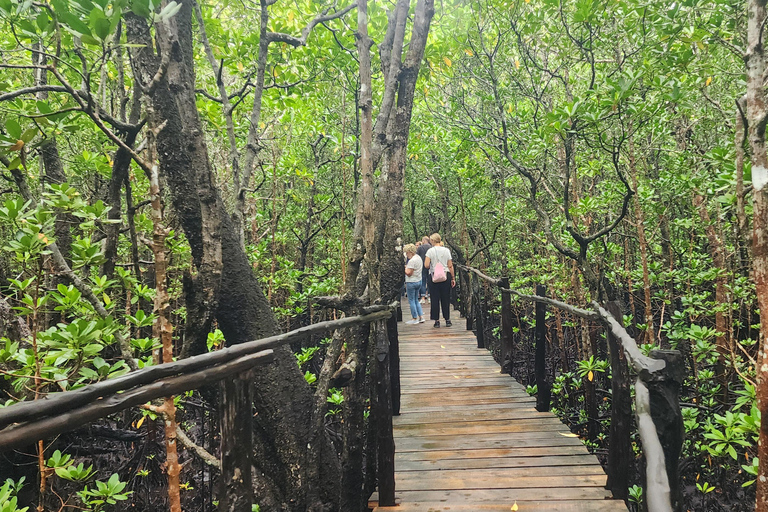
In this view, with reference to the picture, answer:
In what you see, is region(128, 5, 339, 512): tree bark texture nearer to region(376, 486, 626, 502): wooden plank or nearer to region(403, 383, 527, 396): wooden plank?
region(376, 486, 626, 502): wooden plank

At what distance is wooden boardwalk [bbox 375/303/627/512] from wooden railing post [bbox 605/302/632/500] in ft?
0.42

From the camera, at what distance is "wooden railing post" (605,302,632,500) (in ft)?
8.68

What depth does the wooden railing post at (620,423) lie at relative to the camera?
265 cm

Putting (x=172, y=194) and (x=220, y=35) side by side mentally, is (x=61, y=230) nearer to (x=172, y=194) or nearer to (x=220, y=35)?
(x=172, y=194)

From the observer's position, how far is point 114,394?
1218 millimetres

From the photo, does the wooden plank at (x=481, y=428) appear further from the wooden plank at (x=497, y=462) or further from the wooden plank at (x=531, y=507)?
the wooden plank at (x=531, y=507)

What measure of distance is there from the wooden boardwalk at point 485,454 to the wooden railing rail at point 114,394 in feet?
6.22

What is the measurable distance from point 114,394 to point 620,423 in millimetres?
2692

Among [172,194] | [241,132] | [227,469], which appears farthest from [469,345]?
[227,469]

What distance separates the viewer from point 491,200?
1119 centimetres

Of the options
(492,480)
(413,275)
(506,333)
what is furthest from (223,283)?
(413,275)

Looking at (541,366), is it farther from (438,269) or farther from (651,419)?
(438,269)

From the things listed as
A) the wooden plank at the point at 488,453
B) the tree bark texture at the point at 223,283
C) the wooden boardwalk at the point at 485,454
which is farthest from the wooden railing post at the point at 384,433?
the wooden plank at the point at 488,453

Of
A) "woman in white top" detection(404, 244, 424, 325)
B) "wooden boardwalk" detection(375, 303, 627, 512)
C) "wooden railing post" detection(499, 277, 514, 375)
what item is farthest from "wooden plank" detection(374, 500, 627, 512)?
"woman in white top" detection(404, 244, 424, 325)
